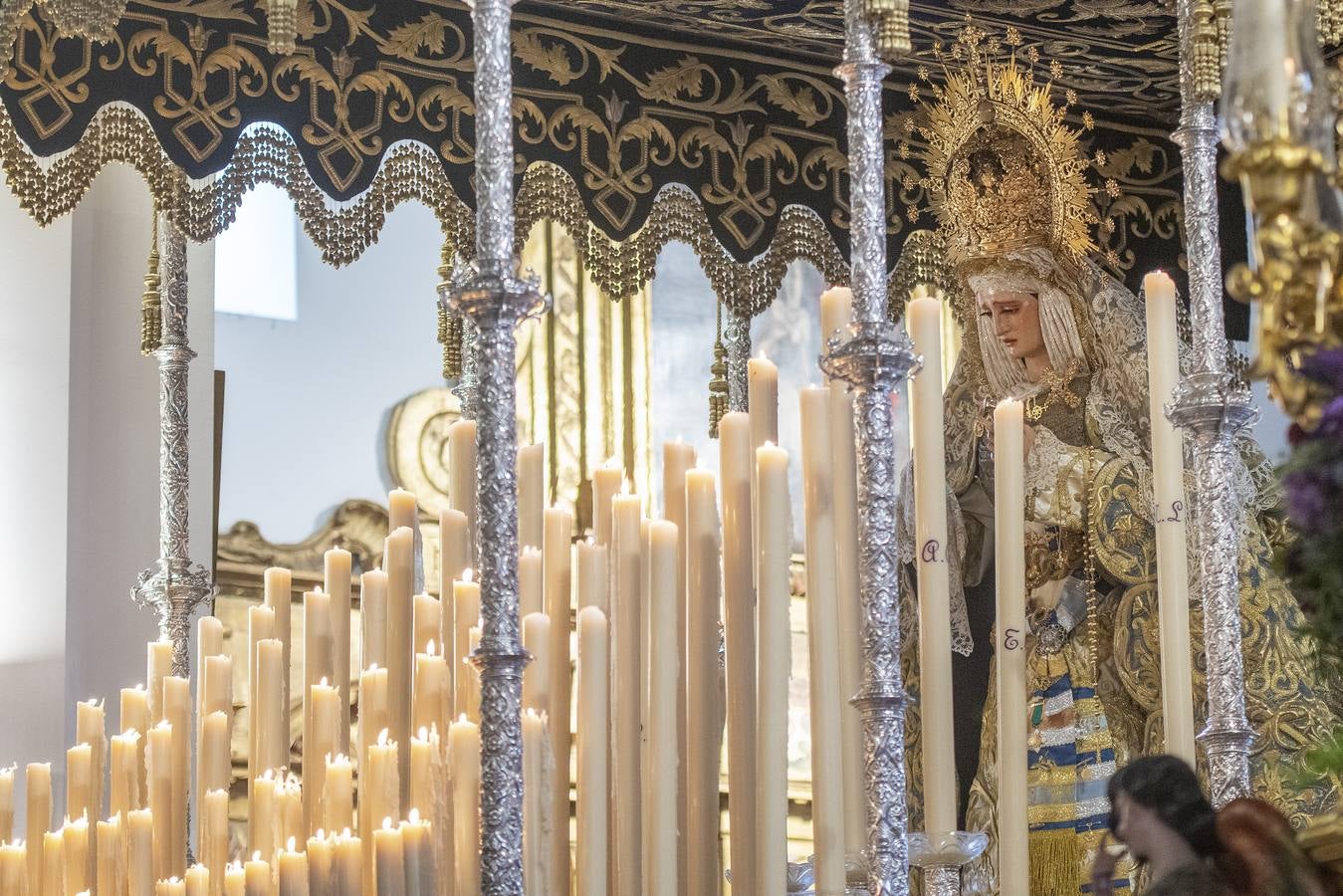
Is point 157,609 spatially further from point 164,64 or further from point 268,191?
point 268,191

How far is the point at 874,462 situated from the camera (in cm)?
321

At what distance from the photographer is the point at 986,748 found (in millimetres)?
4926

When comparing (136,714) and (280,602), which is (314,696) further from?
(136,714)

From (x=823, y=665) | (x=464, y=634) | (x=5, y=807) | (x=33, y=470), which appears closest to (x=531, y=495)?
(x=464, y=634)

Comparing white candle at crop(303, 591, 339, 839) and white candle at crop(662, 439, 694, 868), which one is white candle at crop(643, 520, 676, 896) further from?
white candle at crop(303, 591, 339, 839)

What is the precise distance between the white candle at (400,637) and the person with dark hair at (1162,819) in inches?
64.1

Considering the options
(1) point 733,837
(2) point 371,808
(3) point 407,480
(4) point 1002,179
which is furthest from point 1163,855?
(3) point 407,480

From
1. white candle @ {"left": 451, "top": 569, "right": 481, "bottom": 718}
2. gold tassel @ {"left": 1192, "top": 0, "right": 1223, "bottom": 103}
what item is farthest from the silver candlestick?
gold tassel @ {"left": 1192, "top": 0, "right": 1223, "bottom": 103}

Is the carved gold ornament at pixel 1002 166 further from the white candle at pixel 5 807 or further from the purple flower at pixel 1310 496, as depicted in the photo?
the purple flower at pixel 1310 496

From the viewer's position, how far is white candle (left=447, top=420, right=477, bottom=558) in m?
3.66

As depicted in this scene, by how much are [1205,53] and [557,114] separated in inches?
71.1

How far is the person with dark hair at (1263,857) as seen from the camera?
A: 1.83 metres

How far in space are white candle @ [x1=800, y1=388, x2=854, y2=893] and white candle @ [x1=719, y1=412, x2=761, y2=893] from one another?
0.09 m

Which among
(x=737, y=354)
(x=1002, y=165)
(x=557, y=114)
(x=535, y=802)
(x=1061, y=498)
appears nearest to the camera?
(x=535, y=802)
